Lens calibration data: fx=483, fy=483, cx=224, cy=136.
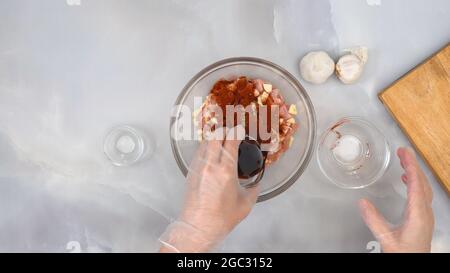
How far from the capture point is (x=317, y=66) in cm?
87

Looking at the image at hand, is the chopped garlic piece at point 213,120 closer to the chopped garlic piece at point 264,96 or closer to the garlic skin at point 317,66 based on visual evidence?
the chopped garlic piece at point 264,96

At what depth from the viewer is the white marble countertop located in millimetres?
908

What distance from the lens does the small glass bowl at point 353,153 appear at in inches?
35.5

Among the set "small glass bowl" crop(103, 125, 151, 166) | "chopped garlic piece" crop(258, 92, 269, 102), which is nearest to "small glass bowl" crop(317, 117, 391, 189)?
"chopped garlic piece" crop(258, 92, 269, 102)

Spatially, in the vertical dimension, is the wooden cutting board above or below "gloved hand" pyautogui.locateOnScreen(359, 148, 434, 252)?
above

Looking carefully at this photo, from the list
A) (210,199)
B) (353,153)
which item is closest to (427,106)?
(353,153)

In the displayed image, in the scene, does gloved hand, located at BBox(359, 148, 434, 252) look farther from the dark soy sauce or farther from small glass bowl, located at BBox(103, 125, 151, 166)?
small glass bowl, located at BBox(103, 125, 151, 166)

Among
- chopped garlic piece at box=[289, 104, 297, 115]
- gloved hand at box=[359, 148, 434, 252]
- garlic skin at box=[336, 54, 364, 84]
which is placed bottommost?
gloved hand at box=[359, 148, 434, 252]

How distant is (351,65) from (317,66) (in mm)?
62

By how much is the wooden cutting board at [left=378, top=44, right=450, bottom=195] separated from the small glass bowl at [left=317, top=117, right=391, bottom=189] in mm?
55

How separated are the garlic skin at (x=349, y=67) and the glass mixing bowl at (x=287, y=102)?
82mm
